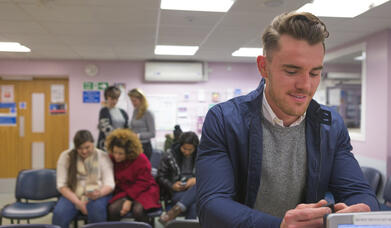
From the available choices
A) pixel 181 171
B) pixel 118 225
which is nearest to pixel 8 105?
pixel 181 171

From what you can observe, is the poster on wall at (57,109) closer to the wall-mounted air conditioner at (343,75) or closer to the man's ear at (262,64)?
the wall-mounted air conditioner at (343,75)

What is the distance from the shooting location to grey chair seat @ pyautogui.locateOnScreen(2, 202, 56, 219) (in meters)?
3.24

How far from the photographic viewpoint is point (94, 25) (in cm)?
382

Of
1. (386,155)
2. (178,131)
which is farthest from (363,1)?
(178,131)

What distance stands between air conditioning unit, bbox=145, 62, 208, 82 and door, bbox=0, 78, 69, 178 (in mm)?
1758

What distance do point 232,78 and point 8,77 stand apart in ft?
14.4

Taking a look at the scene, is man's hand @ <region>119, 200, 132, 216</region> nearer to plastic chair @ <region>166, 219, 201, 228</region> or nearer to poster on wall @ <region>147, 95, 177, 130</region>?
plastic chair @ <region>166, 219, 201, 228</region>

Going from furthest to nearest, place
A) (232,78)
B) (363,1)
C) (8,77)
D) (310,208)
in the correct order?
(232,78), (8,77), (363,1), (310,208)

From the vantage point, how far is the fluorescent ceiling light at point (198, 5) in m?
3.11

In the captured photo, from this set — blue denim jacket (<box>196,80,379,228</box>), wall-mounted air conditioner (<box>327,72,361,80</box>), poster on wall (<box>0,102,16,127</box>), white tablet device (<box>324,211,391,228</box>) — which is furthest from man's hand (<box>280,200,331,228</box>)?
poster on wall (<box>0,102,16,127</box>)

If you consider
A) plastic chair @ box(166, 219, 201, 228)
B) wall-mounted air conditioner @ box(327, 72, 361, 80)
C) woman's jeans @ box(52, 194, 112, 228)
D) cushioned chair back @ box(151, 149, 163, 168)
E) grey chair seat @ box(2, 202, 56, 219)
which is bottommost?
grey chair seat @ box(2, 202, 56, 219)

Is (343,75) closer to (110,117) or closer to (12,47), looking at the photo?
(110,117)

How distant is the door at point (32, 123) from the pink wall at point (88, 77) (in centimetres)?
29

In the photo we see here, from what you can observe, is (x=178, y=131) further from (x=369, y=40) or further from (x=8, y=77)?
(x=8, y=77)
